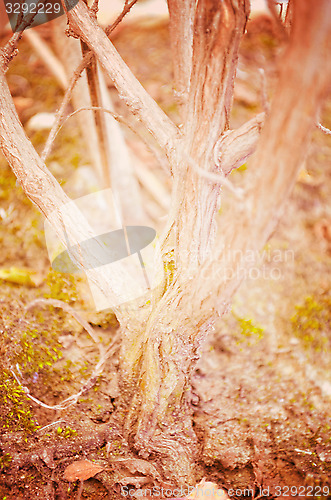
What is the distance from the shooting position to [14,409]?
90 centimetres

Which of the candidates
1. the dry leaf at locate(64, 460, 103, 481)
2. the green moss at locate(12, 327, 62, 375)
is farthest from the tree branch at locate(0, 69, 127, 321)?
the dry leaf at locate(64, 460, 103, 481)

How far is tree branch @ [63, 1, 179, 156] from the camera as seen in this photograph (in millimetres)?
729

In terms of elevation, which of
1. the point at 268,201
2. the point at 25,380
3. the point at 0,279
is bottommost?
the point at 25,380

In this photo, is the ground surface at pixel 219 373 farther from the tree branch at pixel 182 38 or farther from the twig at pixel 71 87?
the twig at pixel 71 87

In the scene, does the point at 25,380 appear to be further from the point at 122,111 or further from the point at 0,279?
the point at 122,111

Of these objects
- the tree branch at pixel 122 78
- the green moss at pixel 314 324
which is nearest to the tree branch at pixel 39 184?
the tree branch at pixel 122 78

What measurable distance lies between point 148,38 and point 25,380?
1563mm

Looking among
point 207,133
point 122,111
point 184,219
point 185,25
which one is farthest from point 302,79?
point 122,111

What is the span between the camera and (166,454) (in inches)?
34.0

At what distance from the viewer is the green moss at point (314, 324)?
1048mm

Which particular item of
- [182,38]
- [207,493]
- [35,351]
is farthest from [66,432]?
[182,38]

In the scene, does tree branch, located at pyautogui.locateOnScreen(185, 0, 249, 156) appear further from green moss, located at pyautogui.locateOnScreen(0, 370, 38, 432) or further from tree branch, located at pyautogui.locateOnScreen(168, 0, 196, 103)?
green moss, located at pyautogui.locateOnScreen(0, 370, 38, 432)

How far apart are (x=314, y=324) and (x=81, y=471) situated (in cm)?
78

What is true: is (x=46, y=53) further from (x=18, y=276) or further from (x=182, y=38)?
(x=18, y=276)
